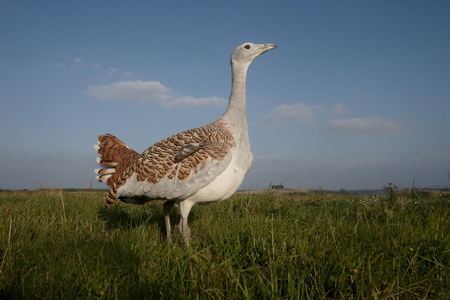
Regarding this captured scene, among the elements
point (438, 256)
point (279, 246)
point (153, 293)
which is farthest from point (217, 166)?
Answer: point (438, 256)

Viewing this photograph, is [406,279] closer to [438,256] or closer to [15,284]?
[438,256]

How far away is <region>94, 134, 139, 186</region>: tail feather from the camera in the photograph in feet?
17.5

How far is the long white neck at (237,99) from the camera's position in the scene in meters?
4.82

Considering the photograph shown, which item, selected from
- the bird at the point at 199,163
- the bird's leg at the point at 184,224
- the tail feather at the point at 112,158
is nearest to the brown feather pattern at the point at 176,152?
the bird at the point at 199,163

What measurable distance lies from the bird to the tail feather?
0.25 metres

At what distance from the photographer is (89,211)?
19.1 ft

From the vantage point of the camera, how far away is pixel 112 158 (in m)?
5.50

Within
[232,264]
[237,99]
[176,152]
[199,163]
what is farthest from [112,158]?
[232,264]

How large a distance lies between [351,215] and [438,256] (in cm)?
229

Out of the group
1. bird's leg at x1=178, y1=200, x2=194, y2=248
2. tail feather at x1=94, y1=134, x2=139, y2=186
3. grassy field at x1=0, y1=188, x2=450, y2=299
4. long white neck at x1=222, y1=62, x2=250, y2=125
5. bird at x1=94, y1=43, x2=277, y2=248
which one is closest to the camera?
grassy field at x1=0, y1=188, x2=450, y2=299

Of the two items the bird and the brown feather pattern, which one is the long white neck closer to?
the bird

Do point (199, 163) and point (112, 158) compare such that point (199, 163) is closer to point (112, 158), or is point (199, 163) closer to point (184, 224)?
point (184, 224)

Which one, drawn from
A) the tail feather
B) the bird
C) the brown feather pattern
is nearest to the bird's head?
the bird

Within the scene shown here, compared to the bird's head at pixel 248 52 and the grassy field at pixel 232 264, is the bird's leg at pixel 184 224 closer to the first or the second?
the grassy field at pixel 232 264
